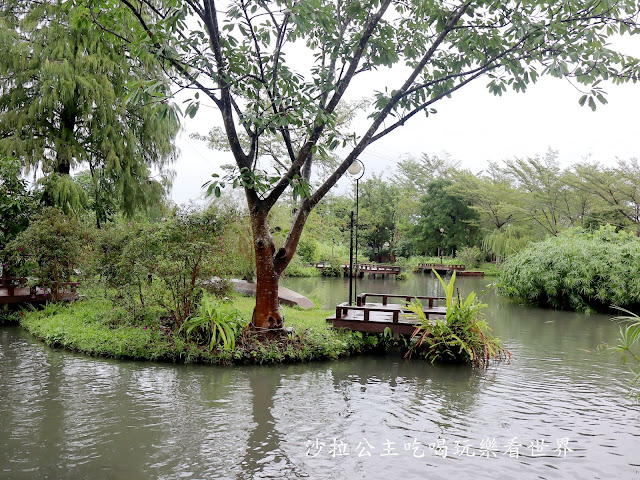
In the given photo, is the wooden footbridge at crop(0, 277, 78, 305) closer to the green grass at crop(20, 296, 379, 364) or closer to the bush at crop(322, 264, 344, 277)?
the green grass at crop(20, 296, 379, 364)

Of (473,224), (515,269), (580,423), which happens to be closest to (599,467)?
(580,423)

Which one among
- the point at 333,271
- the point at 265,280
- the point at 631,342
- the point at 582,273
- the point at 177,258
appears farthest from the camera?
the point at 333,271

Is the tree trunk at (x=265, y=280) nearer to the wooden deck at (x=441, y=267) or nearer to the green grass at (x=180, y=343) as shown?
the green grass at (x=180, y=343)

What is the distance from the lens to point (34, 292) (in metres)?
10.8

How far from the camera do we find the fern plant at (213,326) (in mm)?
7207

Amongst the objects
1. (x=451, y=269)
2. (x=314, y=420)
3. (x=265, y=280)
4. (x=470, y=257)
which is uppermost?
(x=470, y=257)

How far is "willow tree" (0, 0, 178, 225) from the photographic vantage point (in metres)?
11.1

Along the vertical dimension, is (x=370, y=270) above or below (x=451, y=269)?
below

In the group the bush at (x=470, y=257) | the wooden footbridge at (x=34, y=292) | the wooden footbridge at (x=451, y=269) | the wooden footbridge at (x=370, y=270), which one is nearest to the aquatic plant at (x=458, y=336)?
the wooden footbridge at (x=34, y=292)

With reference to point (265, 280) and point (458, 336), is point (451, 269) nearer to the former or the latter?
point (458, 336)

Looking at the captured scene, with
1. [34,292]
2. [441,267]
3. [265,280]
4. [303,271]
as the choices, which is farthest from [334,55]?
[441,267]

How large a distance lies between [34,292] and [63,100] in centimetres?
445

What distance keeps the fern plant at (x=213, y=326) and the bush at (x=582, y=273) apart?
1136 centimetres

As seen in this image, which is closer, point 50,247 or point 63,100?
point 50,247
